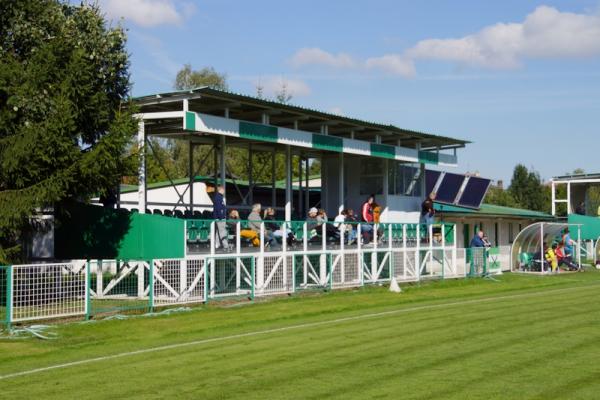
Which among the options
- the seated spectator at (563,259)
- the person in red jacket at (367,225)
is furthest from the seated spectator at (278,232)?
the seated spectator at (563,259)

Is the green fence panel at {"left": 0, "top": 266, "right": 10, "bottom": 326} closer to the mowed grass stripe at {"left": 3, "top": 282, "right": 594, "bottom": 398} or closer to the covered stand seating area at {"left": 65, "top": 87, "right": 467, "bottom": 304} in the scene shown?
the covered stand seating area at {"left": 65, "top": 87, "right": 467, "bottom": 304}

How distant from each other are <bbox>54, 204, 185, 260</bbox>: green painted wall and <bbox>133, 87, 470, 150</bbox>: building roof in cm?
370

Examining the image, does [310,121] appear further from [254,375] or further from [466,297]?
[254,375]

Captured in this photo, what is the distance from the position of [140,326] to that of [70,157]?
17.2ft

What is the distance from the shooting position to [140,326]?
16.9 meters

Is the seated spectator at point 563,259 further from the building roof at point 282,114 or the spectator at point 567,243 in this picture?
the building roof at point 282,114

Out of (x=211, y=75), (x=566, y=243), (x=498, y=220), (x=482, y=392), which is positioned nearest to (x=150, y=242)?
(x=482, y=392)

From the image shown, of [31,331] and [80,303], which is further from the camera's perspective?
[80,303]

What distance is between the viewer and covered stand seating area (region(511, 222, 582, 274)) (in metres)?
36.8

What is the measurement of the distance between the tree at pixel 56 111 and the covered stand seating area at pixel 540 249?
21.4 meters

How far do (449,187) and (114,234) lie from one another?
24.0 m

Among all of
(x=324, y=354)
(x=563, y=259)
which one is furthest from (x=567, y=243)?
(x=324, y=354)

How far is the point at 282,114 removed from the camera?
28.1 meters

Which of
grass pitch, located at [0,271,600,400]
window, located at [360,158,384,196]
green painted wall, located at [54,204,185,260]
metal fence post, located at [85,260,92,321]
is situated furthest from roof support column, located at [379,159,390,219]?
metal fence post, located at [85,260,92,321]
